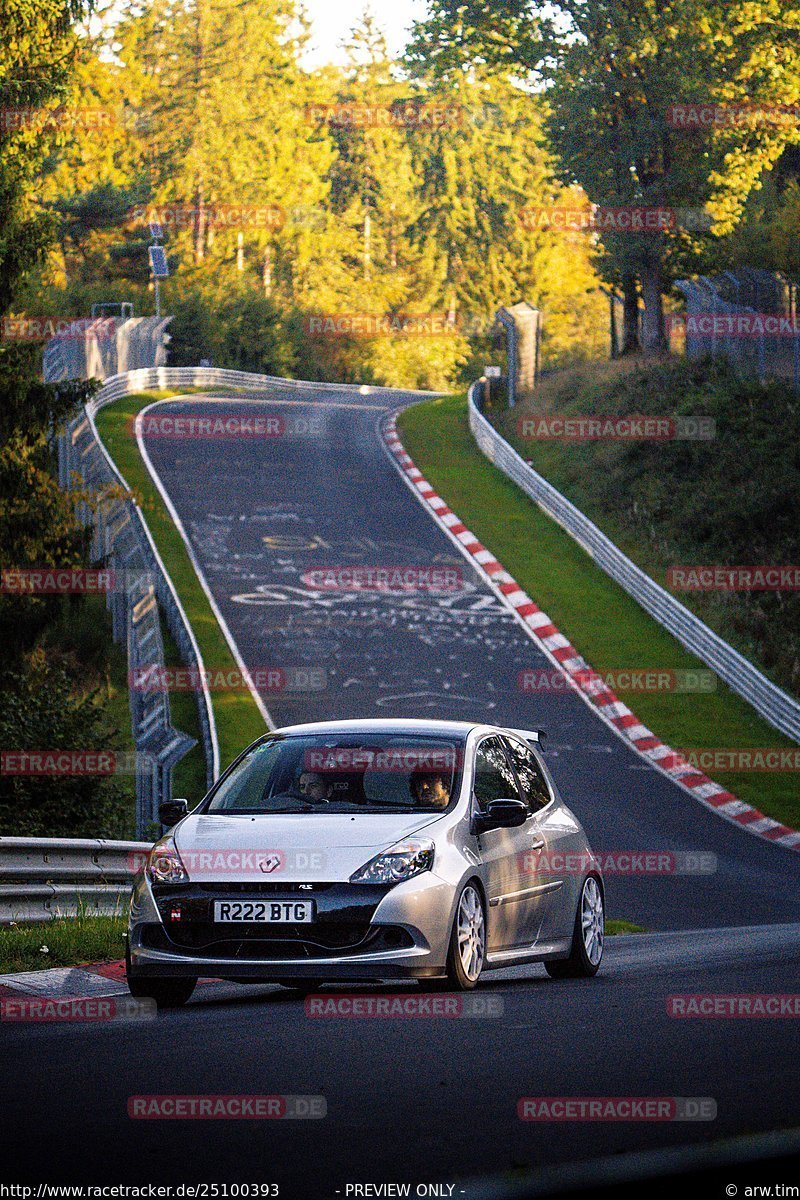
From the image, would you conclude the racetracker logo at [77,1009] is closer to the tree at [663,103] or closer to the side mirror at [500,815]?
the side mirror at [500,815]

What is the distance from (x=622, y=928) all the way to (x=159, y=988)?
8002 millimetres

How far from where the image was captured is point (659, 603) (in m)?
34.3

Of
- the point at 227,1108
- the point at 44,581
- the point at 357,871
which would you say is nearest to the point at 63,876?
the point at 357,871

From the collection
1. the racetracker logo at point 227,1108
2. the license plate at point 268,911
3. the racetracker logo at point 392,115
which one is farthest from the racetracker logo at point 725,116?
the racetracker logo at point 392,115

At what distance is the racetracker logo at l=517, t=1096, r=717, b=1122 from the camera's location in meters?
5.93

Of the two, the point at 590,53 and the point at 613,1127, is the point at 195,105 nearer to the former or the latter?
the point at 590,53

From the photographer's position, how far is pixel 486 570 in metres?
37.4

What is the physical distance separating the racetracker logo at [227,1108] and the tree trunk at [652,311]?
50.8m

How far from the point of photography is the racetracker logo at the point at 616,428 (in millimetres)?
44750

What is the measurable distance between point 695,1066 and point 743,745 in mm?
21157

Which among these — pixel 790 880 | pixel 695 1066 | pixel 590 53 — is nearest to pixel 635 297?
pixel 590 53

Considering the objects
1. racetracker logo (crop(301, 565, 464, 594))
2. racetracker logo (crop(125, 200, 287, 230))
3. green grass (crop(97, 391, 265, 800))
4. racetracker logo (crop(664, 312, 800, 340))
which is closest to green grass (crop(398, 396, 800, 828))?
racetracker logo (crop(301, 565, 464, 594))

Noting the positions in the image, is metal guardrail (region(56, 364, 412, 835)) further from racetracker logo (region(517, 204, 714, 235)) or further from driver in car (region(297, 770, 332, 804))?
racetracker logo (region(517, 204, 714, 235))

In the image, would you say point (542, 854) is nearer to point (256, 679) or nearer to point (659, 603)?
point (256, 679)
